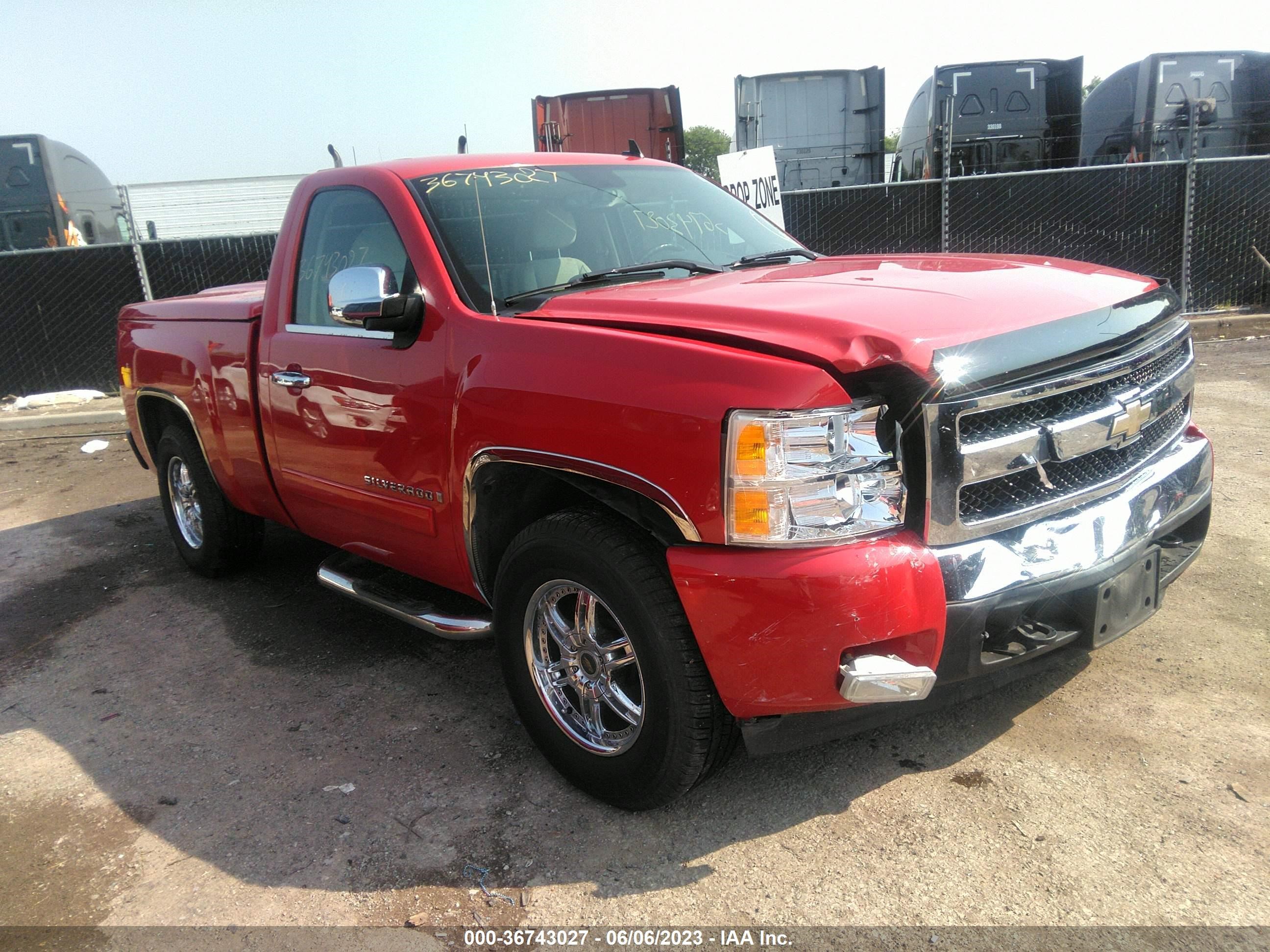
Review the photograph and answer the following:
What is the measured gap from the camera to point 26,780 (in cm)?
324

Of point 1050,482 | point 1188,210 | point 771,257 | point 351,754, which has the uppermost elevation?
point 771,257

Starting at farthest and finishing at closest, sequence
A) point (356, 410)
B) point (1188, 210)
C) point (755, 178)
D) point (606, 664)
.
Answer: point (1188, 210) < point (755, 178) < point (356, 410) < point (606, 664)

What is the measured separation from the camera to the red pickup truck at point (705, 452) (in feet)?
7.41

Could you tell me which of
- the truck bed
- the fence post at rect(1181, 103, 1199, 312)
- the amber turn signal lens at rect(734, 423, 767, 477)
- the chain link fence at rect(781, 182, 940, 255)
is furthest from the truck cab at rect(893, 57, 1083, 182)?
the amber turn signal lens at rect(734, 423, 767, 477)

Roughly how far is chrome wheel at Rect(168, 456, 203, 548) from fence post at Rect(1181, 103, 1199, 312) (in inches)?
384

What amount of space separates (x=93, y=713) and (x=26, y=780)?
0.47 meters

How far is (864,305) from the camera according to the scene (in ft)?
8.27

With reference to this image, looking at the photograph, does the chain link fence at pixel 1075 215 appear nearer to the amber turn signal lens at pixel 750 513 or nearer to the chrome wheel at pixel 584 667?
the chrome wheel at pixel 584 667

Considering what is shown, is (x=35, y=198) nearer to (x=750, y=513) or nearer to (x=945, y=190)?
(x=945, y=190)

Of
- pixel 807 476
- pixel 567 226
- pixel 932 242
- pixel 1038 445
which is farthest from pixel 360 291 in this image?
pixel 932 242

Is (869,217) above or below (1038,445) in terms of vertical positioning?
above

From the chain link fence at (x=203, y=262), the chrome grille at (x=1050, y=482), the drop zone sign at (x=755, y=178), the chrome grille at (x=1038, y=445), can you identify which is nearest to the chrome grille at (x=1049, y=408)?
the chrome grille at (x=1038, y=445)

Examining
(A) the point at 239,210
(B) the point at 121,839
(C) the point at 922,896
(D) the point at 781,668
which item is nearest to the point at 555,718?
(D) the point at 781,668

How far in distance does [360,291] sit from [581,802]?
1709mm
